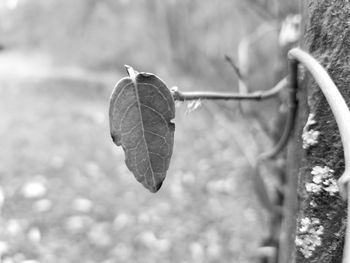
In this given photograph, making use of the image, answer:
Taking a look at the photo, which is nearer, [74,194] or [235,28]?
[74,194]

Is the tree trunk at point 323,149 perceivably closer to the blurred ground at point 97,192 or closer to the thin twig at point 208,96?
the thin twig at point 208,96

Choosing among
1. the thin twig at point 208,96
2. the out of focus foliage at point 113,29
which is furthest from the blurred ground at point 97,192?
the thin twig at point 208,96

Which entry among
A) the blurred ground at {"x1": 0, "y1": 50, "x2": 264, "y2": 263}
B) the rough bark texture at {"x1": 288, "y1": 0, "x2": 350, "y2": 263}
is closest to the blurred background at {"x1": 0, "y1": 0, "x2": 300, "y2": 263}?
the blurred ground at {"x1": 0, "y1": 50, "x2": 264, "y2": 263}

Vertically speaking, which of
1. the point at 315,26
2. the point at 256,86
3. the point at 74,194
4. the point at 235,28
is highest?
the point at 235,28

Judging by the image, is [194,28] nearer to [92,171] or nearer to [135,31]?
[135,31]

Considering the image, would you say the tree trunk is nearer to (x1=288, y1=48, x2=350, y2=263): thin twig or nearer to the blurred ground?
(x1=288, y1=48, x2=350, y2=263): thin twig

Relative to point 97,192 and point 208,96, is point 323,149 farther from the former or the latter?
point 97,192

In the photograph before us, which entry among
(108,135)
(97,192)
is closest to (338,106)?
(97,192)

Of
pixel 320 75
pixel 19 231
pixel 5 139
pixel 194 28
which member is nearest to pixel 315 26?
pixel 320 75
